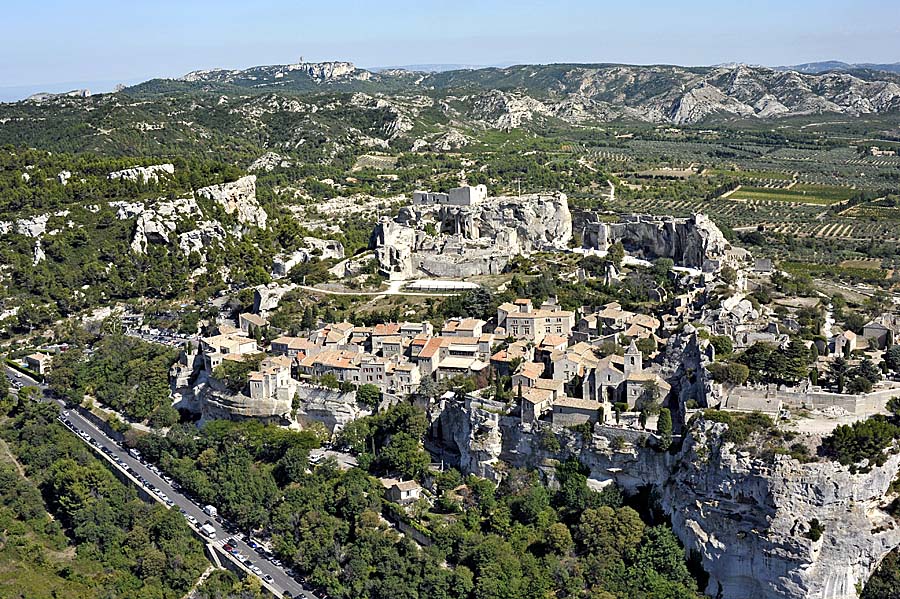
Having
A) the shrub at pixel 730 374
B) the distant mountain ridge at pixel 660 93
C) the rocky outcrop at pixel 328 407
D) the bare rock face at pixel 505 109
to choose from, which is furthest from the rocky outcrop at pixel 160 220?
the distant mountain ridge at pixel 660 93

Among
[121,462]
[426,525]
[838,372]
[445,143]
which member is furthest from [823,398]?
[445,143]

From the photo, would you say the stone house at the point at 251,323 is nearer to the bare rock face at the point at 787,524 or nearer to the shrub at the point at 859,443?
the bare rock face at the point at 787,524

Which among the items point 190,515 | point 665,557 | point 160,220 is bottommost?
point 190,515

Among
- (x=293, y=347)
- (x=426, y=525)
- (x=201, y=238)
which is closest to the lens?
(x=426, y=525)

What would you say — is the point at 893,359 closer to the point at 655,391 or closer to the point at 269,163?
the point at 655,391

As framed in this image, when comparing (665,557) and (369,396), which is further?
(369,396)

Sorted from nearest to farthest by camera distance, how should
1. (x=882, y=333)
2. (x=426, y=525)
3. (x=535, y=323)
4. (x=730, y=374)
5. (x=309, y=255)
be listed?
(x=730, y=374) → (x=426, y=525) → (x=882, y=333) → (x=535, y=323) → (x=309, y=255)

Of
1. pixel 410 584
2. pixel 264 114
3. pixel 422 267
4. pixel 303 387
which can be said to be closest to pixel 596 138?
pixel 264 114

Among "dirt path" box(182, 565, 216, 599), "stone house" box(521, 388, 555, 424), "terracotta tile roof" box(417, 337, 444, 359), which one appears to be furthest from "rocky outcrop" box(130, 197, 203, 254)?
"stone house" box(521, 388, 555, 424)

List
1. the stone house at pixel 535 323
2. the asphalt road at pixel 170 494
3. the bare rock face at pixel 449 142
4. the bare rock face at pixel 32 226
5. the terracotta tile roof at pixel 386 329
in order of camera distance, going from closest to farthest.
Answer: the asphalt road at pixel 170 494
the stone house at pixel 535 323
the terracotta tile roof at pixel 386 329
the bare rock face at pixel 32 226
the bare rock face at pixel 449 142
